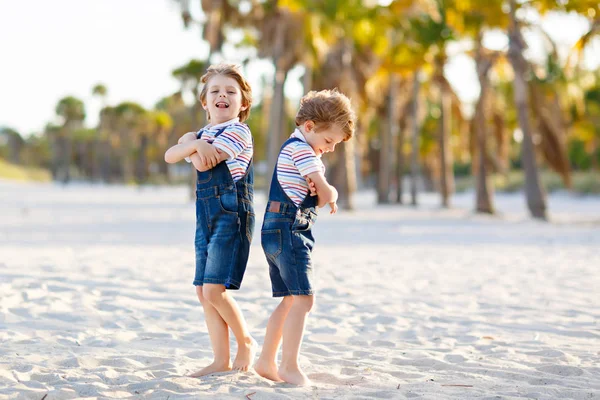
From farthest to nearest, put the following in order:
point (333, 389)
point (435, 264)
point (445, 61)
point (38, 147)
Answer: point (38, 147) → point (445, 61) → point (435, 264) → point (333, 389)

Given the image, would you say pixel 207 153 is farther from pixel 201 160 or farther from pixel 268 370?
pixel 268 370

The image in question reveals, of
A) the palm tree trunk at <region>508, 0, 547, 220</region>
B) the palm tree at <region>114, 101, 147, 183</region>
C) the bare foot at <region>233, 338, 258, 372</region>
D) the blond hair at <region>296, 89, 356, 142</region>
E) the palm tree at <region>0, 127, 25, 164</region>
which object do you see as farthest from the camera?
the palm tree at <region>0, 127, 25, 164</region>

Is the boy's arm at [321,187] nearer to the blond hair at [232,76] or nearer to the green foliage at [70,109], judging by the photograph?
the blond hair at [232,76]

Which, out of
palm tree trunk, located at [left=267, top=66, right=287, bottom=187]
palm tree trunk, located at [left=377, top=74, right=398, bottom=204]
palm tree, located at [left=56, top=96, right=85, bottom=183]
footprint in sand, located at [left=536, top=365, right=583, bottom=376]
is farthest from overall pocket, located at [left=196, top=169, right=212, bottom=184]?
palm tree, located at [left=56, top=96, right=85, bottom=183]

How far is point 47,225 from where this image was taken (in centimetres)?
1537

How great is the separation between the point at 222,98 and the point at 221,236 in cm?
74

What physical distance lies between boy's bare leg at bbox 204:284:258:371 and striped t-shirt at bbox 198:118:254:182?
1.94 ft

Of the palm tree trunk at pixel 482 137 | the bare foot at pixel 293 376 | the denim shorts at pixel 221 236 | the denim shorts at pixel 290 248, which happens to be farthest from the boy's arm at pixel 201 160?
the palm tree trunk at pixel 482 137

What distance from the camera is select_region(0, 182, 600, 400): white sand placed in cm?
369

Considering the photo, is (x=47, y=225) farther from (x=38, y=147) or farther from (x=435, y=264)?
(x=38, y=147)

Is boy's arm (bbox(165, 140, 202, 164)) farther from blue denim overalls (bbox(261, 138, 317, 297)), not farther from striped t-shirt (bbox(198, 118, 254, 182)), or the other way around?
blue denim overalls (bbox(261, 138, 317, 297))

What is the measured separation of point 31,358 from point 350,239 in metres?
9.53

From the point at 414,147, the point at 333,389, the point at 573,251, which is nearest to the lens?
the point at 333,389

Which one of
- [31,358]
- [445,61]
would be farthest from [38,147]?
[31,358]
